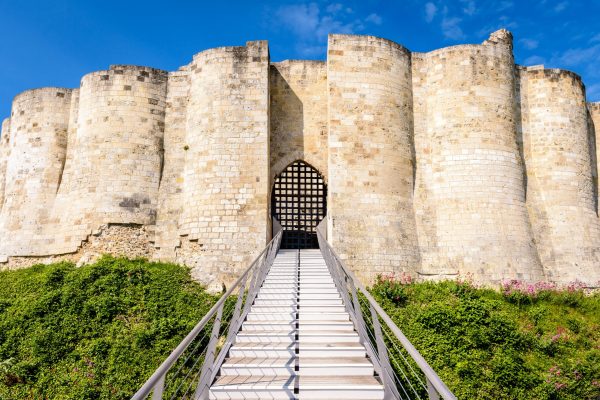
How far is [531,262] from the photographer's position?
1452cm

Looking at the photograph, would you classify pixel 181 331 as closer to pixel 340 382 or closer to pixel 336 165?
pixel 336 165

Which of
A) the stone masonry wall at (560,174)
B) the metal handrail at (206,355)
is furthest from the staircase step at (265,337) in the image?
the stone masonry wall at (560,174)

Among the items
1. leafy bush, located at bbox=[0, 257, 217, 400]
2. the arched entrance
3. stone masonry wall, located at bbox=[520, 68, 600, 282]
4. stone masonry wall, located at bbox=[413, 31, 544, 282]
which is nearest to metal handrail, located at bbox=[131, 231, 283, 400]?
leafy bush, located at bbox=[0, 257, 217, 400]

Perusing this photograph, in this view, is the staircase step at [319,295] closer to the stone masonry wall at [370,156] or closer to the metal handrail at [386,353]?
the metal handrail at [386,353]

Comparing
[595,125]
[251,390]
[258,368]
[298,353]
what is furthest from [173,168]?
[595,125]

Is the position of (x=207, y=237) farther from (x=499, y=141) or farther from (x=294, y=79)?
(x=499, y=141)

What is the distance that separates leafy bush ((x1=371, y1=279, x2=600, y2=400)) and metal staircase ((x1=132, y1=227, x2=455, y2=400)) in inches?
122

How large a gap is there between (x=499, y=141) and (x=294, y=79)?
20.8 ft

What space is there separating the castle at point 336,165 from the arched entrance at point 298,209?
11 centimetres

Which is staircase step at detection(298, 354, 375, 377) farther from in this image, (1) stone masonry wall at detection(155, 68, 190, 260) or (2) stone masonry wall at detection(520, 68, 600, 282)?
(2) stone masonry wall at detection(520, 68, 600, 282)

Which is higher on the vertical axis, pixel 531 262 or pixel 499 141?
pixel 499 141

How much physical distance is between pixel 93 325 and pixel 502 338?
853 cm

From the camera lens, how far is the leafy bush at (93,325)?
32.2 ft

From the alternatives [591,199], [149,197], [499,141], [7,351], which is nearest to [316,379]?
[7,351]
